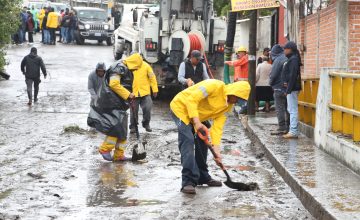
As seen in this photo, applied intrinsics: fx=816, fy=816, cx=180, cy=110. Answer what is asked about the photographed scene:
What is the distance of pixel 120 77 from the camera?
43.4 feet

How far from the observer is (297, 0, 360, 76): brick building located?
14.2 m

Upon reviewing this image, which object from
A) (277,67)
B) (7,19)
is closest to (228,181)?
(277,67)

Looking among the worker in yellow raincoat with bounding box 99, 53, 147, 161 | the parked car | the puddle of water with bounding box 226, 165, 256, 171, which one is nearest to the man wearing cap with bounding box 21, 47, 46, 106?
the worker in yellow raincoat with bounding box 99, 53, 147, 161

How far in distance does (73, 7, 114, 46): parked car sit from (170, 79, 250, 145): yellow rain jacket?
3446 centimetres

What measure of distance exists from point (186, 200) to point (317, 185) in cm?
161

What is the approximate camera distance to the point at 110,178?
11250mm

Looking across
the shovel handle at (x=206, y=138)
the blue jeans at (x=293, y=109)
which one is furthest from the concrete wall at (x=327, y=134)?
the shovel handle at (x=206, y=138)

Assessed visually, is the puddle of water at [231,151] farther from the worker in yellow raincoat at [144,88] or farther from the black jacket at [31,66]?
the black jacket at [31,66]

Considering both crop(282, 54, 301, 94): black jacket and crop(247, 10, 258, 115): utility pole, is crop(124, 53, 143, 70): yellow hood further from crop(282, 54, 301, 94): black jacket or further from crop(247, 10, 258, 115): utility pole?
crop(247, 10, 258, 115): utility pole

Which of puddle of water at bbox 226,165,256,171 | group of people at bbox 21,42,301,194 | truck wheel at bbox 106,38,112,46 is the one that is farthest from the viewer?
truck wheel at bbox 106,38,112,46

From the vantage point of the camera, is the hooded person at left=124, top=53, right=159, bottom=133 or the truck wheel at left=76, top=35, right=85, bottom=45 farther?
the truck wheel at left=76, top=35, right=85, bottom=45

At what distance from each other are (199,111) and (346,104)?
3.16 meters

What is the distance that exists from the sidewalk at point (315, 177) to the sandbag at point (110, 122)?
95.2 inches

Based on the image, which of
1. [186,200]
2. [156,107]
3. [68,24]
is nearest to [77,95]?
[156,107]
